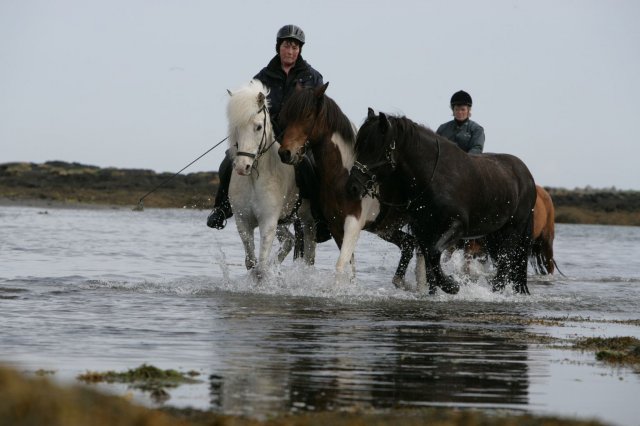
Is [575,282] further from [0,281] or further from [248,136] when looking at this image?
[0,281]

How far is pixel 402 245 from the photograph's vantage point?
42.3 ft

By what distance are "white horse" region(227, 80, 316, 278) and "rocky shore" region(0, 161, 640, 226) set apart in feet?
114

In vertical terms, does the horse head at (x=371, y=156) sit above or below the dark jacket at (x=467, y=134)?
below

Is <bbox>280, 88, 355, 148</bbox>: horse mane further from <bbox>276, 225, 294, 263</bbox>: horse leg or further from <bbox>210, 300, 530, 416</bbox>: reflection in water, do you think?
<bbox>210, 300, 530, 416</bbox>: reflection in water

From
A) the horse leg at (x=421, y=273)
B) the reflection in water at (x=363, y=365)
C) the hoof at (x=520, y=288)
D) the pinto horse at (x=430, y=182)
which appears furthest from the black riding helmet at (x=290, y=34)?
the hoof at (x=520, y=288)

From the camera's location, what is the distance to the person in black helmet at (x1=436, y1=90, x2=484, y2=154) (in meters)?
13.8

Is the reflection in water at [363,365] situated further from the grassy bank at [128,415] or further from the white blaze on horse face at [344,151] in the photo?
the white blaze on horse face at [344,151]

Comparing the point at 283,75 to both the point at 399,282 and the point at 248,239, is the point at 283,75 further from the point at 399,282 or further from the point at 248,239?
the point at 399,282

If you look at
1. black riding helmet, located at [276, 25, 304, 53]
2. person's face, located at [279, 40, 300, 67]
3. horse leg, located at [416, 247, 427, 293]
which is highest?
black riding helmet, located at [276, 25, 304, 53]

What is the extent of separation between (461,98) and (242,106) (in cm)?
412

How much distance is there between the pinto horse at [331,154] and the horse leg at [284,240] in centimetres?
124

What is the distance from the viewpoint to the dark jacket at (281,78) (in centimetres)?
1181

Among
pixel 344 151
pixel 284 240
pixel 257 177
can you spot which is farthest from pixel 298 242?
pixel 344 151

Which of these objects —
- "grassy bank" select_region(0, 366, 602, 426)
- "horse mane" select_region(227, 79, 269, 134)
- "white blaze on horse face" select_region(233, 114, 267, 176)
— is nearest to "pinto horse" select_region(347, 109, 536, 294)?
"white blaze on horse face" select_region(233, 114, 267, 176)
